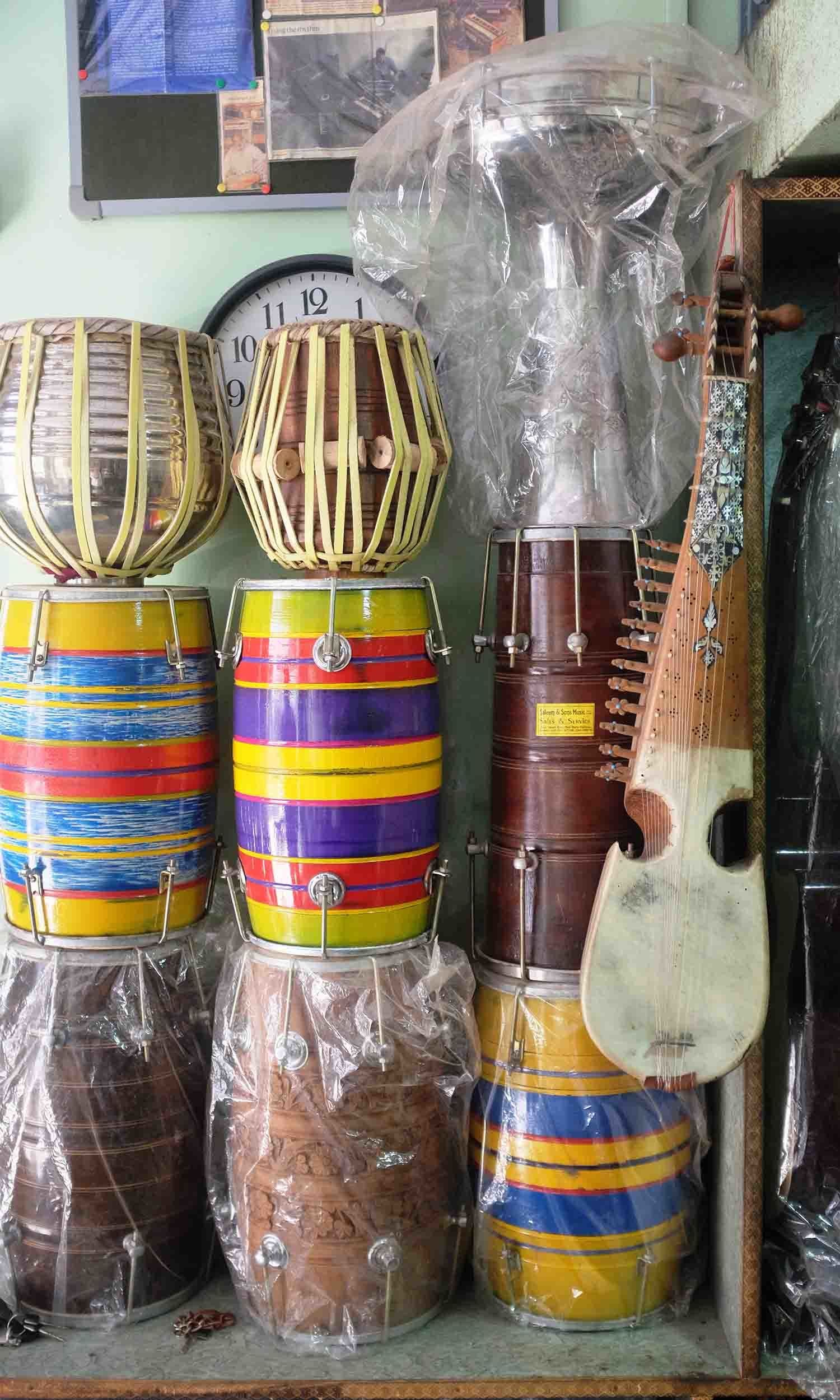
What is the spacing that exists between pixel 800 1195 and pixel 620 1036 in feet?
1.46

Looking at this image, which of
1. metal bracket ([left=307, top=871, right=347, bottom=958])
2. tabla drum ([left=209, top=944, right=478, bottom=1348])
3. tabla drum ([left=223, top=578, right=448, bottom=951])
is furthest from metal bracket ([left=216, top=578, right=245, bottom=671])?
tabla drum ([left=209, top=944, right=478, bottom=1348])

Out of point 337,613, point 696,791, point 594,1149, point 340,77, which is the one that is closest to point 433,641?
point 337,613

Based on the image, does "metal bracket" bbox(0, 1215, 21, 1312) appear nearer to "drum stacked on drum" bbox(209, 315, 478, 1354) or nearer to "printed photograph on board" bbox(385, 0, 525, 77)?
"drum stacked on drum" bbox(209, 315, 478, 1354)

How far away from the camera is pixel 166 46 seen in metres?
2.29

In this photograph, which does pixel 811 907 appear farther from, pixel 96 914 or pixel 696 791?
pixel 96 914

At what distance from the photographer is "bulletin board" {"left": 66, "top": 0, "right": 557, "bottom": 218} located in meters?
2.24

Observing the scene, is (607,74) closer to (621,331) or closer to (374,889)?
(621,331)

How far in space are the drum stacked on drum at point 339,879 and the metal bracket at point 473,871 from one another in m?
0.16

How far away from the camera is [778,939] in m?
2.07

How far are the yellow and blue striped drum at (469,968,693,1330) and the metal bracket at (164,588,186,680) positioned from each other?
82cm

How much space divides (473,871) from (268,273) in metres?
1.26

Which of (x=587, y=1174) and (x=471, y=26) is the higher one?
(x=471, y=26)

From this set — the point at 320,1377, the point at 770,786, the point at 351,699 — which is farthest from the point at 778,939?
the point at 320,1377

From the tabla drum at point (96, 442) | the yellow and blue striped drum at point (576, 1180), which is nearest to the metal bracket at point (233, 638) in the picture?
the tabla drum at point (96, 442)
